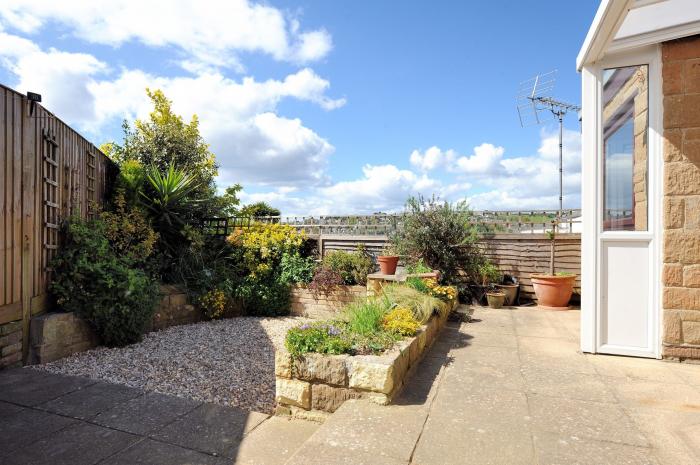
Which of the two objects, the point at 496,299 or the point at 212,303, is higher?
the point at 496,299

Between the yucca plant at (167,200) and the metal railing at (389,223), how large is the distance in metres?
0.68

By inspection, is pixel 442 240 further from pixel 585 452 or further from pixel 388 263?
pixel 585 452

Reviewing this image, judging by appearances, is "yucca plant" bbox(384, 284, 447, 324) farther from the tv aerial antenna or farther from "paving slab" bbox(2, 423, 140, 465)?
the tv aerial antenna

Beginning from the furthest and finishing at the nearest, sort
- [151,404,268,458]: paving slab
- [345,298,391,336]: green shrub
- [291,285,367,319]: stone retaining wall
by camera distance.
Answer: [291,285,367,319]: stone retaining wall < [345,298,391,336]: green shrub < [151,404,268,458]: paving slab

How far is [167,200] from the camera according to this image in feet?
19.7

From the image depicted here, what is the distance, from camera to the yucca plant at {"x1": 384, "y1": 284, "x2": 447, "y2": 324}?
3.54 m

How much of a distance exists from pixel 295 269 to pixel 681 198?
5.01 meters

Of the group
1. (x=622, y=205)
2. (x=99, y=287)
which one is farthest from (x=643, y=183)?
(x=99, y=287)

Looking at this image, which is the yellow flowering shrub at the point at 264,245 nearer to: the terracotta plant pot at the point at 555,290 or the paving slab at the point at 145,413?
the paving slab at the point at 145,413

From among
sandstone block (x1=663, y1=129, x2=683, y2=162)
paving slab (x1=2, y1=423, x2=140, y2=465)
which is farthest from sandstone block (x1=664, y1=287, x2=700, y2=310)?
paving slab (x1=2, y1=423, x2=140, y2=465)

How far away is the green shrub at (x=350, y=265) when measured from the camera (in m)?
6.51

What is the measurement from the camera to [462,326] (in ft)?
14.7

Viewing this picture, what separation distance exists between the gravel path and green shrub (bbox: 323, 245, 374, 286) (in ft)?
5.15

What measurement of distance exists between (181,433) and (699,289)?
3.91m
